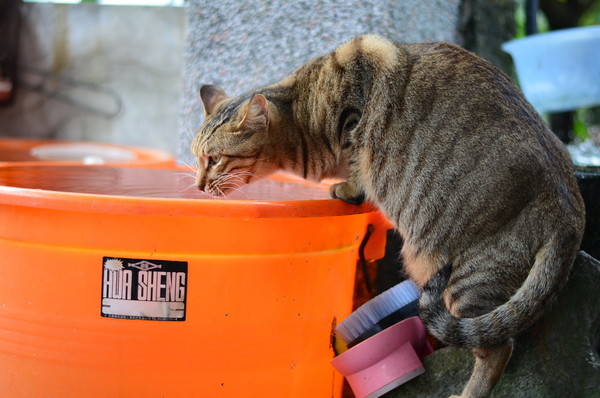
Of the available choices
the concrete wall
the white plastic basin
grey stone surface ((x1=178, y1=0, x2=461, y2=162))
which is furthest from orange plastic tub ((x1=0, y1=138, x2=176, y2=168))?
the white plastic basin

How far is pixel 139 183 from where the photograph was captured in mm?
2016

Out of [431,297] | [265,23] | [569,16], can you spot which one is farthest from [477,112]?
[569,16]

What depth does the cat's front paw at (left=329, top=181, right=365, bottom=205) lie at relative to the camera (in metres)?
1.60

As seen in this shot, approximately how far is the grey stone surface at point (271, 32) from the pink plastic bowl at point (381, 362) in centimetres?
111

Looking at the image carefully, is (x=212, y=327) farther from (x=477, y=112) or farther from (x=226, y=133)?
(x=477, y=112)

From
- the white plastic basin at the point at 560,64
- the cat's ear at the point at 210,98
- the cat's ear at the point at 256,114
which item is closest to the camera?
the cat's ear at the point at 256,114

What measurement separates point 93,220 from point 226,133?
1.83ft

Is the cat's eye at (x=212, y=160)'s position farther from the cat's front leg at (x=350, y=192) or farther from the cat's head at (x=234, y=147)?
the cat's front leg at (x=350, y=192)

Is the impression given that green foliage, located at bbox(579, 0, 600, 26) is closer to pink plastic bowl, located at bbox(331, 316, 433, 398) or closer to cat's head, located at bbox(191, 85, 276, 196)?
cat's head, located at bbox(191, 85, 276, 196)

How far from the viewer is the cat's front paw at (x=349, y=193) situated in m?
1.60

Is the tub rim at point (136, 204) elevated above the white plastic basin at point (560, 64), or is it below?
below

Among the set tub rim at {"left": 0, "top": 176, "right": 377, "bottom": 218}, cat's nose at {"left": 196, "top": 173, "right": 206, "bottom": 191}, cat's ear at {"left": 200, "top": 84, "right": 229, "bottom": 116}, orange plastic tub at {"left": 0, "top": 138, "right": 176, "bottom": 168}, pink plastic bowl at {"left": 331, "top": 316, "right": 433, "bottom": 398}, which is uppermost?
cat's ear at {"left": 200, "top": 84, "right": 229, "bottom": 116}

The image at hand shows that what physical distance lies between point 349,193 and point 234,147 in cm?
36

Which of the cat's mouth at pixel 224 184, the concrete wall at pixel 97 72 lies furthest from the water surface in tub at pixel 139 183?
the concrete wall at pixel 97 72
